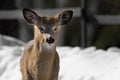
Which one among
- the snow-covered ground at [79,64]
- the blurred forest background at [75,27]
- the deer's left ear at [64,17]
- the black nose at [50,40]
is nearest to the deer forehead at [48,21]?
the deer's left ear at [64,17]

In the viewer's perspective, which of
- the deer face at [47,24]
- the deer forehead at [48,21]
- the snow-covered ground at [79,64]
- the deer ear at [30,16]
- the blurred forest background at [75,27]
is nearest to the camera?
the deer face at [47,24]

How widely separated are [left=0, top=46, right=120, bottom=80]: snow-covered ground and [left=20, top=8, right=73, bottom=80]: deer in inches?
54.6

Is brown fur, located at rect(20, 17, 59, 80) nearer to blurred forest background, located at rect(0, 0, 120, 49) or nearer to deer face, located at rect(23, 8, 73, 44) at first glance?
deer face, located at rect(23, 8, 73, 44)

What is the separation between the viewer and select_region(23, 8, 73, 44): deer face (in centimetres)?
753

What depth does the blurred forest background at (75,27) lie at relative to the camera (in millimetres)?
13214

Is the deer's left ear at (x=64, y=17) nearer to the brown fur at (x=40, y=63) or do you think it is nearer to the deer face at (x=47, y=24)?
the deer face at (x=47, y=24)

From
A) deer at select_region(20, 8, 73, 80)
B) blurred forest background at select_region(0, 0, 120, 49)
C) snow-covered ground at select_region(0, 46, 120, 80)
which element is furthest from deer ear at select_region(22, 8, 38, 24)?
blurred forest background at select_region(0, 0, 120, 49)

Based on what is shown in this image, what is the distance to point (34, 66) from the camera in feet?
25.7

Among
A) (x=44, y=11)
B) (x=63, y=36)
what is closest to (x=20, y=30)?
(x=63, y=36)

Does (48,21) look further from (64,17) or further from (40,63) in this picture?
(40,63)

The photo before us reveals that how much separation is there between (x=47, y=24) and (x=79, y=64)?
223 cm

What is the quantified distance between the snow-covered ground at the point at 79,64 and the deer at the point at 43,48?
4.55 ft

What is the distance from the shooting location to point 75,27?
1368 cm

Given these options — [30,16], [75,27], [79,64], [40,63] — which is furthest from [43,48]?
[75,27]
